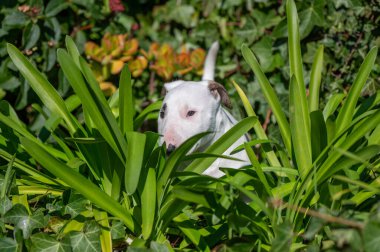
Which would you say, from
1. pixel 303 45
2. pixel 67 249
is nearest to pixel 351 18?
pixel 303 45

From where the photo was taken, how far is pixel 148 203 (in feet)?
8.18

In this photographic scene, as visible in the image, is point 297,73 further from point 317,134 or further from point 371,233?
point 371,233

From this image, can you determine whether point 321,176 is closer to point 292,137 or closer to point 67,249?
point 292,137

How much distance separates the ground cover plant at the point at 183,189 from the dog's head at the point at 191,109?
418 millimetres

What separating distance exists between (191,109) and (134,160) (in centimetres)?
97

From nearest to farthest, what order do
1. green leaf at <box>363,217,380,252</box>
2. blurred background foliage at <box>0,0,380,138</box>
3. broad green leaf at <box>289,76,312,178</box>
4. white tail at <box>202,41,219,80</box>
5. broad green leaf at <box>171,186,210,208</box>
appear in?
green leaf at <box>363,217,380,252</box>
broad green leaf at <box>171,186,210,208</box>
broad green leaf at <box>289,76,312,178</box>
white tail at <box>202,41,219,80</box>
blurred background foliage at <box>0,0,380,138</box>

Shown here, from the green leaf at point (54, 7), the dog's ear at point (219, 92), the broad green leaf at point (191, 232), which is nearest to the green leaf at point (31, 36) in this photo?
the green leaf at point (54, 7)

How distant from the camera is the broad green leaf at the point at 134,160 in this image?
7.70ft

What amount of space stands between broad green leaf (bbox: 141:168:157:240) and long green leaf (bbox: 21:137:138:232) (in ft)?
0.44

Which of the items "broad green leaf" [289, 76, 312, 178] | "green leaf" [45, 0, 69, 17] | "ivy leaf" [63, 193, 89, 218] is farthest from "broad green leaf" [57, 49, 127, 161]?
"green leaf" [45, 0, 69, 17]

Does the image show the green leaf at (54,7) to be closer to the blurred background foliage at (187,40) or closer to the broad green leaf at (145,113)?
the blurred background foliage at (187,40)

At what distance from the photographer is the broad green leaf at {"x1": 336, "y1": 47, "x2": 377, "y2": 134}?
9.28 feet

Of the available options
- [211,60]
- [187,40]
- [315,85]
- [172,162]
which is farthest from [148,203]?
[187,40]

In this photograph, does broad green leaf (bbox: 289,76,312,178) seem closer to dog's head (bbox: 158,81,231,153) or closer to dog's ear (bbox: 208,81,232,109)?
dog's head (bbox: 158,81,231,153)
